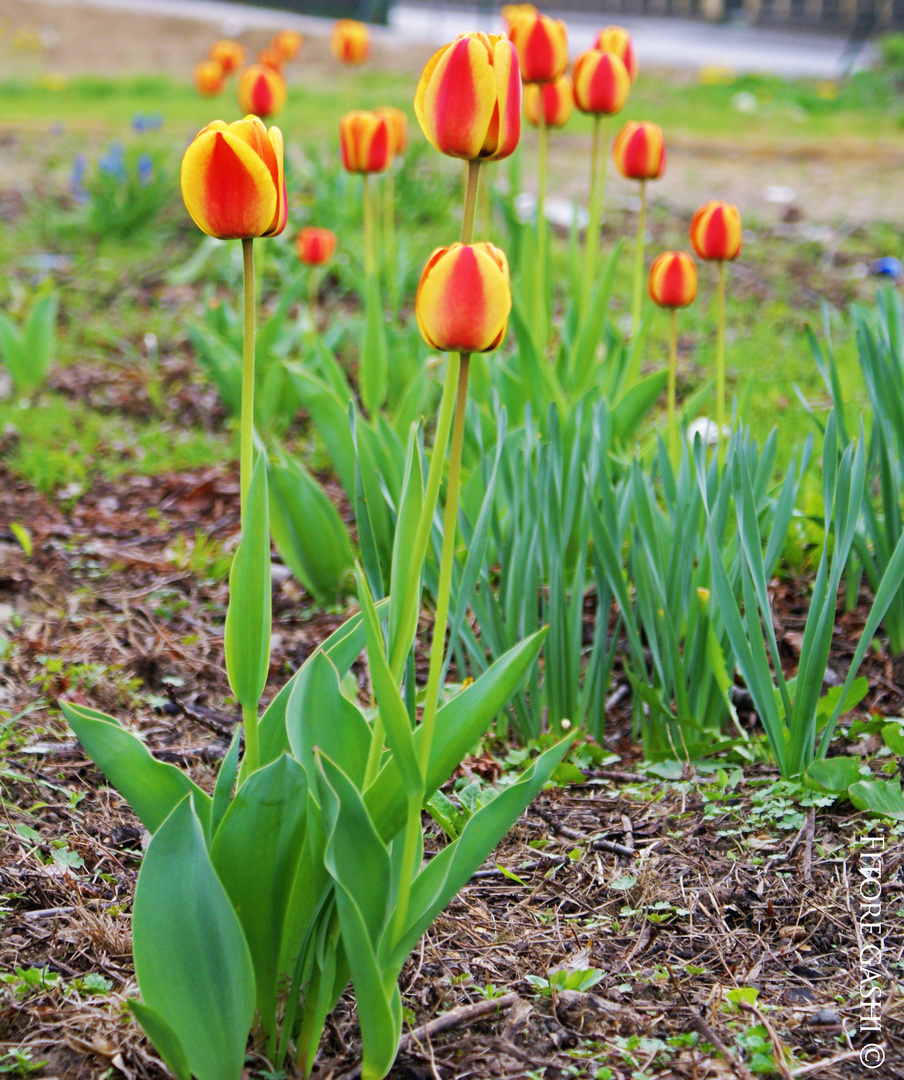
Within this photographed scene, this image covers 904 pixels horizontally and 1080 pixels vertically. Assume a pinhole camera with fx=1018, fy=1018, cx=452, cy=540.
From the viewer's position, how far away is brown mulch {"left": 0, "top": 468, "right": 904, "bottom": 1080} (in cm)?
106

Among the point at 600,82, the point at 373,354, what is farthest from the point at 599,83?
the point at 373,354

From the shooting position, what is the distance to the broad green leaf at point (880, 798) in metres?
1.39

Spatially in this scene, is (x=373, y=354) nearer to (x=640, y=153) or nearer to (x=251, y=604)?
(x=640, y=153)

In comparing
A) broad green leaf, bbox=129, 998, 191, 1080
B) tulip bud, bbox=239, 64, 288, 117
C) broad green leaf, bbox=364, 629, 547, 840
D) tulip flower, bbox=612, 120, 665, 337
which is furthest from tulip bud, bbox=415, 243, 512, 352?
tulip bud, bbox=239, 64, 288, 117

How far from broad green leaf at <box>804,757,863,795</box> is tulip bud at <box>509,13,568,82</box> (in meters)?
1.34

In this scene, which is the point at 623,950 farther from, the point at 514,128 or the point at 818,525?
the point at 818,525

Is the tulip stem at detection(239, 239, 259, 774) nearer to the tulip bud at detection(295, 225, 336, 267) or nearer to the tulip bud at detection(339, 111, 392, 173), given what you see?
the tulip bud at detection(339, 111, 392, 173)

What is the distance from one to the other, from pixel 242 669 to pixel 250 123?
1.69 feet

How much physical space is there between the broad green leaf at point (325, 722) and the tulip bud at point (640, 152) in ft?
4.50

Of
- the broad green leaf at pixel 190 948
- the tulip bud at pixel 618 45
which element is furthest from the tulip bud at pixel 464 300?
the tulip bud at pixel 618 45

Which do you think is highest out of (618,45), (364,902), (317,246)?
(618,45)

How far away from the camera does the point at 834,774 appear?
1421 millimetres

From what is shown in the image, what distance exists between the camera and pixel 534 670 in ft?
5.32

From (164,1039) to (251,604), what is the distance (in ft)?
Answer: 1.32
